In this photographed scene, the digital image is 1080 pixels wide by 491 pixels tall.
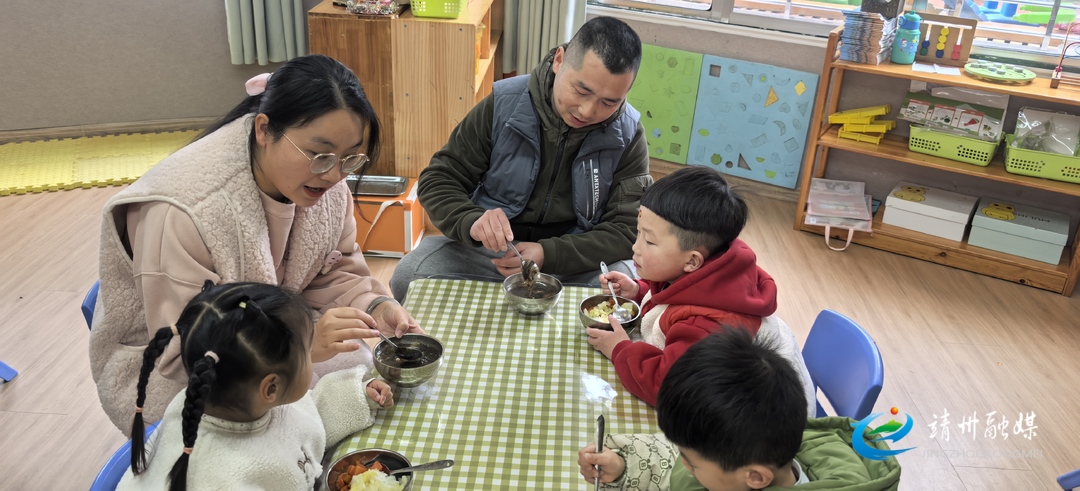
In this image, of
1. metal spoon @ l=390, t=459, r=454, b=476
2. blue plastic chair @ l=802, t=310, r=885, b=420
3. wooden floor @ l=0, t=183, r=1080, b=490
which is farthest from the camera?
wooden floor @ l=0, t=183, r=1080, b=490

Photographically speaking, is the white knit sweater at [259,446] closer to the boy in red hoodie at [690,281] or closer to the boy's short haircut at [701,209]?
the boy in red hoodie at [690,281]

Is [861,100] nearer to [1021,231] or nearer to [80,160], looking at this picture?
[1021,231]

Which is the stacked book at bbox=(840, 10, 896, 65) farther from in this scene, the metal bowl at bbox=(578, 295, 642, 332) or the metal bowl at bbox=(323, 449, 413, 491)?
the metal bowl at bbox=(323, 449, 413, 491)

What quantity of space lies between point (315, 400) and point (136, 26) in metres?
3.64

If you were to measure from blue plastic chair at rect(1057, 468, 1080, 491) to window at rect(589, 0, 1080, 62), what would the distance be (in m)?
2.07

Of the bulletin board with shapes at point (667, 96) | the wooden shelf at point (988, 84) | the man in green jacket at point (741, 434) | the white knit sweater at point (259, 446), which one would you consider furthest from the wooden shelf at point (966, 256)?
the white knit sweater at point (259, 446)

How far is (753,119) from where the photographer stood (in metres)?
4.07

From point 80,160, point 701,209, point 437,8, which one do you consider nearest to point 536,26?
point 437,8

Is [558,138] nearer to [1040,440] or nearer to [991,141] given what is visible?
[1040,440]

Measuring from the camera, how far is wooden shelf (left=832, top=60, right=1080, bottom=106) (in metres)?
3.19

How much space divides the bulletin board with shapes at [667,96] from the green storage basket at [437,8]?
124 centimetres

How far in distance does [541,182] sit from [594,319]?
732 mm

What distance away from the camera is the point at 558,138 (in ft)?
7.29

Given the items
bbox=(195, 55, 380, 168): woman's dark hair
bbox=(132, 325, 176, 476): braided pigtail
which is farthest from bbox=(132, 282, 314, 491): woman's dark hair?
bbox=(195, 55, 380, 168): woman's dark hair
